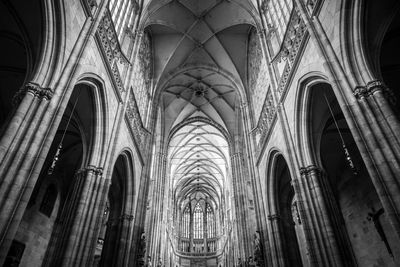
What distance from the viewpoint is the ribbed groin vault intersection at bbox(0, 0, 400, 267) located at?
5629 millimetres

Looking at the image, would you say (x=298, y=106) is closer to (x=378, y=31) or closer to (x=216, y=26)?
(x=378, y=31)

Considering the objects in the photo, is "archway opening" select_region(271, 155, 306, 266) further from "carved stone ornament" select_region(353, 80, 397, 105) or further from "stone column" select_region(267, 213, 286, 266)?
"carved stone ornament" select_region(353, 80, 397, 105)

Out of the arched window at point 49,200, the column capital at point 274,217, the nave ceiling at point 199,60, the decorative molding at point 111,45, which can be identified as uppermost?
the nave ceiling at point 199,60

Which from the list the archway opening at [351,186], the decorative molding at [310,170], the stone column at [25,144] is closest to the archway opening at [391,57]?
the archway opening at [351,186]

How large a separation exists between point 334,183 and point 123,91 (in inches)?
486

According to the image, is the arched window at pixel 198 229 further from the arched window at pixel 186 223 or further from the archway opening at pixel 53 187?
the archway opening at pixel 53 187

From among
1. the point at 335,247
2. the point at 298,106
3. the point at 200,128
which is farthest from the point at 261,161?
the point at 200,128

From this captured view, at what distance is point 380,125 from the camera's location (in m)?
5.40

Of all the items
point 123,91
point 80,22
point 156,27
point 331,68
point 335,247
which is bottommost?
point 335,247

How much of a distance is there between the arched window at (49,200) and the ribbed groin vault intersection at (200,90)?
0.07 meters

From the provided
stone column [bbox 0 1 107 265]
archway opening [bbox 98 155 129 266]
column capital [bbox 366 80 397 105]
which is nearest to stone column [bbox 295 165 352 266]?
column capital [bbox 366 80 397 105]

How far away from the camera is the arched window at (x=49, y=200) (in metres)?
14.4

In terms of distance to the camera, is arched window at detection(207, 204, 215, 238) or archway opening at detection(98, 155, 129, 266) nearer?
archway opening at detection(98, 155, 129, 266)

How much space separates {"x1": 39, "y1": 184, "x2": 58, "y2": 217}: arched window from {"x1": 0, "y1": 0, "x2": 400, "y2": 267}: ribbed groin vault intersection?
74mm
